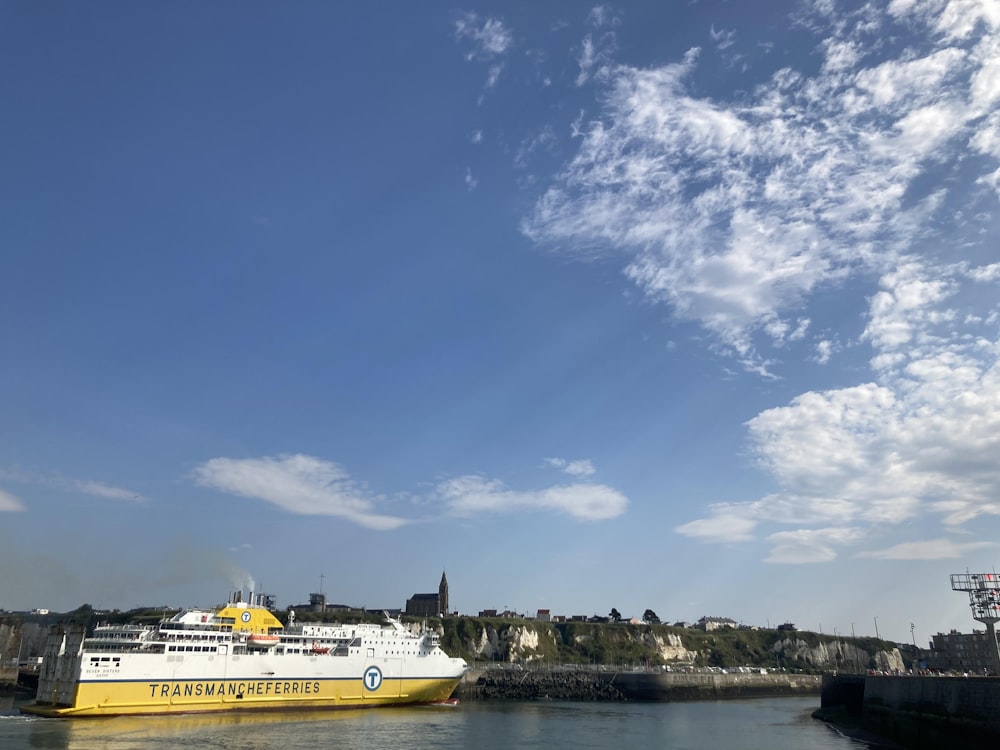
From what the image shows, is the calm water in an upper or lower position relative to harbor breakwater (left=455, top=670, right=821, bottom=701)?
upper

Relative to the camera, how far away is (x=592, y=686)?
3794 inches

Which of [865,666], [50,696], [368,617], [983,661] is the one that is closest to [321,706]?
[50,696]

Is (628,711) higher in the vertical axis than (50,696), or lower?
lower

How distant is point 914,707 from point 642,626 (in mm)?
110303

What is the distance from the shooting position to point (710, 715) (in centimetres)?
7031

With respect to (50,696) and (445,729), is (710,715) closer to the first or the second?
(445,729)

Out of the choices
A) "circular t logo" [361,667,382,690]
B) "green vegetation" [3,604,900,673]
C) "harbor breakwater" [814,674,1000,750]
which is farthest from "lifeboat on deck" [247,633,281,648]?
"green vegetation" [3,604,900,673]

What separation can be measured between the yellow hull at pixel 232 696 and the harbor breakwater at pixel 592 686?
2322cm

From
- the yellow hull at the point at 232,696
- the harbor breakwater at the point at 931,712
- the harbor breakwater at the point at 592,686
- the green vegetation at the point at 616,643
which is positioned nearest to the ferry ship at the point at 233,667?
the yellow hull at the point at 232,696

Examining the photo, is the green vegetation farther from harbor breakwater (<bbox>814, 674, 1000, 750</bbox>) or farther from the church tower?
harbor breakwater (<bbox>814, 674, 1000, 750</bbox>)

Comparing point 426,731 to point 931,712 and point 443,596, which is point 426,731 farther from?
point 443,596

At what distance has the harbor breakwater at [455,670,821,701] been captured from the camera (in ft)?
305

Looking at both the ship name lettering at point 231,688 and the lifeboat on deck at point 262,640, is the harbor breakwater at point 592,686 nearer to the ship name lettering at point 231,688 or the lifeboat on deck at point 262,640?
the ship name lettering at point 231,688

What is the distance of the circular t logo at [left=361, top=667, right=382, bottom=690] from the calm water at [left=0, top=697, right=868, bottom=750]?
105 inches
